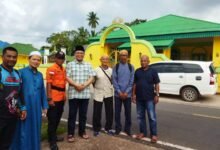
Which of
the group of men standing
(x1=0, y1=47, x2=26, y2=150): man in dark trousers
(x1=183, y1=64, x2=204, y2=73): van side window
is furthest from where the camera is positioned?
(x1=183, y1=64, x2=204, y2=73): van side window

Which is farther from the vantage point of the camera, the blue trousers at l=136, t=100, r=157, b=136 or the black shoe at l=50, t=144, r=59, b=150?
the blue trousers at l=136, t=100, r=157, b=136

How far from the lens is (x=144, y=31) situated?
74.5 ft

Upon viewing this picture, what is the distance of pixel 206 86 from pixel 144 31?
11164 mm

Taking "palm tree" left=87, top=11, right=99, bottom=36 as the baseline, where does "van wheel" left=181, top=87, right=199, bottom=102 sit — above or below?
below

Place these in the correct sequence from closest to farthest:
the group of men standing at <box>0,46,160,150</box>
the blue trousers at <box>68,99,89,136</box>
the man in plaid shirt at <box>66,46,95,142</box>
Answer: the group of men standing at <box>0,46,160,150</box> → the man in plaid shirt at <box>66,46,95,142</box> → the blue trousers at <box>68,99,89,136</box>

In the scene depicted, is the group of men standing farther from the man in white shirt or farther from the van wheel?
the van wheel

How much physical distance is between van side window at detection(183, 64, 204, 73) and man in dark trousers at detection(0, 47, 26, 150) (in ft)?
33.6

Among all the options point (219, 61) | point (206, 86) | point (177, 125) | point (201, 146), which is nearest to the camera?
point (201, 146)

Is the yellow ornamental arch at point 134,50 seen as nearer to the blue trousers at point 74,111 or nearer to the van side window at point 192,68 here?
the van side window at point 192,68

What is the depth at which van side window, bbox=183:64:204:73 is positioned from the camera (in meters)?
12.7

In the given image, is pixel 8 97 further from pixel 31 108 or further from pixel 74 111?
pixel 74 111

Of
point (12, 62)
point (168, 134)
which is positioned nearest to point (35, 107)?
point (12, 62)

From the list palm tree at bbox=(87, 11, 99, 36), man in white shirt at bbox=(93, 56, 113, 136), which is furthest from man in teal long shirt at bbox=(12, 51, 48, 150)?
palm tree at bbox=(87, 11, 99, 36)

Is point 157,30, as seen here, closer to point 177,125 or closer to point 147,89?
point 177,125
